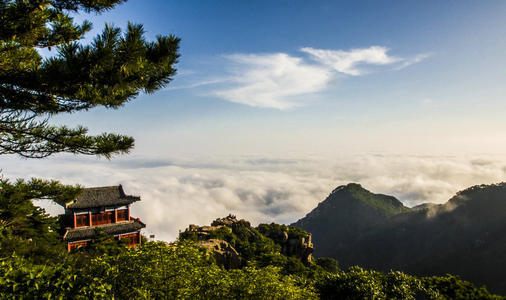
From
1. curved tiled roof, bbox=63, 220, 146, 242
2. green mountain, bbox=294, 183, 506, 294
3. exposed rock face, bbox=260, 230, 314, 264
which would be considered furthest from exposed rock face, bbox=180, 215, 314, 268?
green mountain, bbox=294, 183, 506, 294

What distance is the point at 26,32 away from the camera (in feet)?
26.8

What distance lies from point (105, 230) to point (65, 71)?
26602 mm

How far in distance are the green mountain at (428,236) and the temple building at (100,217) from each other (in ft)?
230

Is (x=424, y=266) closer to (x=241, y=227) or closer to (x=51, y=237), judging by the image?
(x=241, y=227)

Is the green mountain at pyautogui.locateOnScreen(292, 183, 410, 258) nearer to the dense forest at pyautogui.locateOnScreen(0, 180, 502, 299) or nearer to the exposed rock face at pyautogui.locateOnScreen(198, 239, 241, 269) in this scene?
the exposed rock face at pyautogui.locateOnScreen(198, 239, 241, 269)

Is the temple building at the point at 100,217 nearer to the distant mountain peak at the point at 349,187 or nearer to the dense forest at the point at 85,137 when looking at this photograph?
the dense forest at the point at 85,137

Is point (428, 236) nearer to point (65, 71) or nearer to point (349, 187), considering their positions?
point (349, 187)

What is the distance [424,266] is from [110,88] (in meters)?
84.4

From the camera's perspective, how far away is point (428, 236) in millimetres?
87125

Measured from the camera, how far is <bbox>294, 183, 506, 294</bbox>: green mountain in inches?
2525

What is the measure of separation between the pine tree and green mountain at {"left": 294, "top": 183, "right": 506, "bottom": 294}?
7589 cm

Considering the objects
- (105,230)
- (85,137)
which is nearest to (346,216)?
(105,230)

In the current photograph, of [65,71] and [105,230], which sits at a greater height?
[65,71]

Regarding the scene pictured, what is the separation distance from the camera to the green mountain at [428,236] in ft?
210
